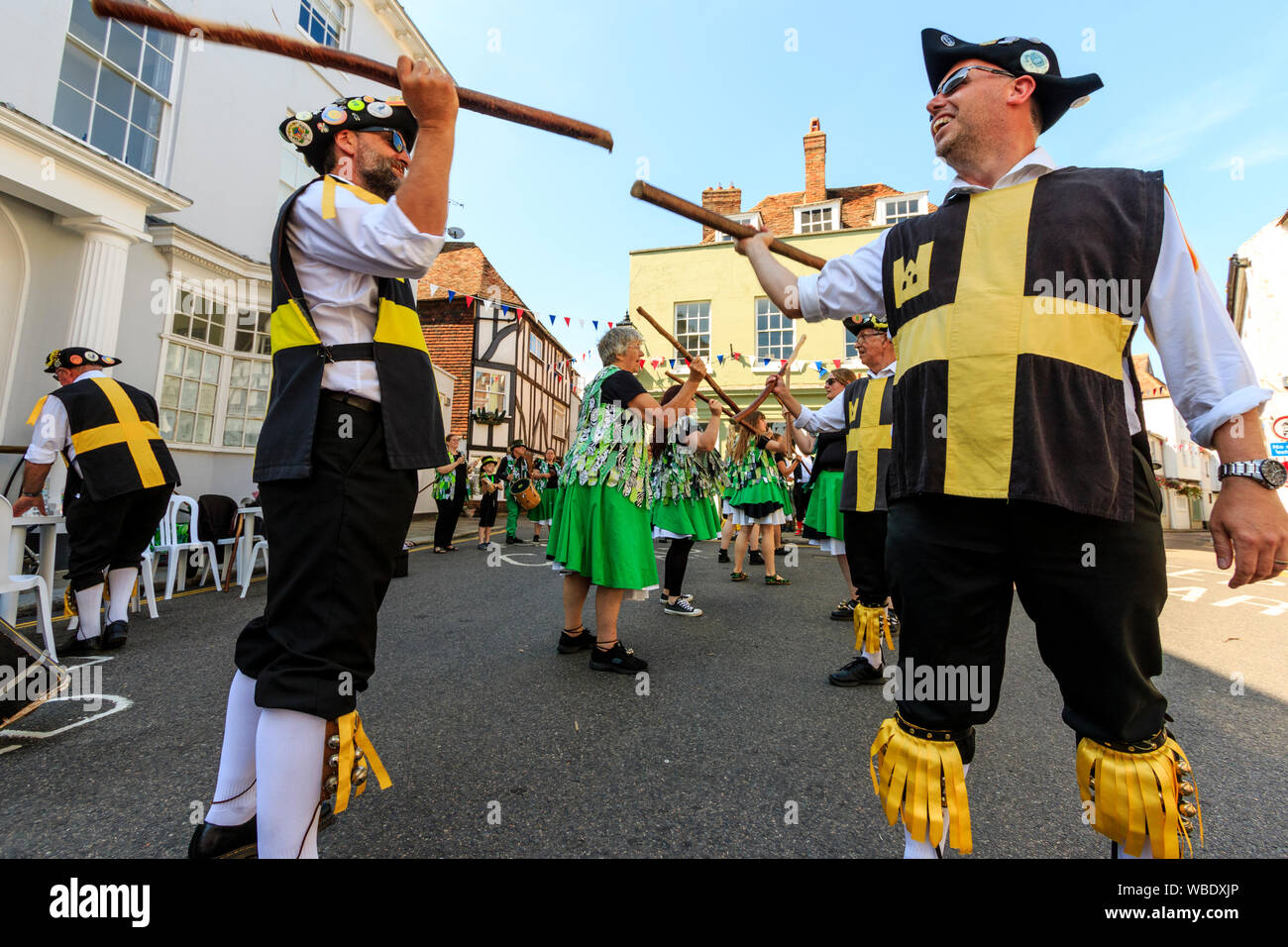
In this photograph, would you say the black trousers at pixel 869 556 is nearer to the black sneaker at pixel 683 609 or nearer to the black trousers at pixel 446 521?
the black sneaker at pixel 683 609

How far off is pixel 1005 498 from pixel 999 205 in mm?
647

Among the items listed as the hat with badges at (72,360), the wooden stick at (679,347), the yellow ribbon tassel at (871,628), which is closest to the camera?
the yellow ribbon tassel at (871,628)

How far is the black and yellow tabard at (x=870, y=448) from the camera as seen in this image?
3.00 metres

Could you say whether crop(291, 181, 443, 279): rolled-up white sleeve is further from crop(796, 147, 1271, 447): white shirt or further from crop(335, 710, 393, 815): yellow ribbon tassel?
crop(796, 147, 1271, 447): white shirt

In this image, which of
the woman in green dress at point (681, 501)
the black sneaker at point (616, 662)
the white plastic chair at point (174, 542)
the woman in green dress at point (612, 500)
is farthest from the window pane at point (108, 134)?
the black sneaker at point (616, 662)

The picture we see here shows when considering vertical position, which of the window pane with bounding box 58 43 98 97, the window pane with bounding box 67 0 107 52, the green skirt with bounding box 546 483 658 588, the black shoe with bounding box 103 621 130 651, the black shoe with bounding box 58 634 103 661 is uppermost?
the window pane with bounding box 67 0 107 52

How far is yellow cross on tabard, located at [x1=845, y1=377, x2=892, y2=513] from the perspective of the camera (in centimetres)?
302

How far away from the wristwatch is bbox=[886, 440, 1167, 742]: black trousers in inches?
5.0

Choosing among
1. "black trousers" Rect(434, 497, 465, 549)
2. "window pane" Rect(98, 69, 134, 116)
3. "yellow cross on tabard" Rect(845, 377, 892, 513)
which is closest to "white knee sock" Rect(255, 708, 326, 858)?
"yellow cross on tabard" Rect(845, 377, 892, 513)

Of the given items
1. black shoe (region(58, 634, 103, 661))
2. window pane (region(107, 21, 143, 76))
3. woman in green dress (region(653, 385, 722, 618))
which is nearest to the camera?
black shoe (region(58, 634, 103, 661))

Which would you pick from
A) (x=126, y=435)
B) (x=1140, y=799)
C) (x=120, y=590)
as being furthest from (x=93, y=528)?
(x=1140, y=799)

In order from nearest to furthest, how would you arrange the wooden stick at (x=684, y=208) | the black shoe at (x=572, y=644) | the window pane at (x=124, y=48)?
the wooden stick at (x=684, y=208), the black shoe at (x=572, y=644), the window pane at (x=124, y=48)

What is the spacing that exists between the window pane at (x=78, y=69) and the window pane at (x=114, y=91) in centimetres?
9

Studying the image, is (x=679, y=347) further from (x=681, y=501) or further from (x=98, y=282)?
(x=98, y=282)
